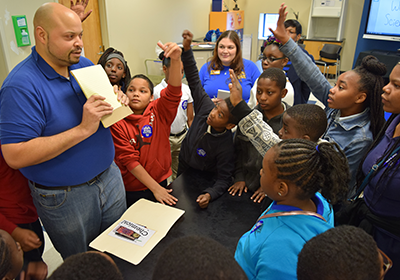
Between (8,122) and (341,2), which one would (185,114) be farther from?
(341,2)

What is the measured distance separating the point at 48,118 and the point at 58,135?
97 millimetres

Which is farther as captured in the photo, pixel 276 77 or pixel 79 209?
pixel 276 77

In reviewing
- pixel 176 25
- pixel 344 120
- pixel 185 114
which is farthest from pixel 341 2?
pixel 344 120

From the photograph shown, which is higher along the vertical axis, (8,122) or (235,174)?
(8,122)

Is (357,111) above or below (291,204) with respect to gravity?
above

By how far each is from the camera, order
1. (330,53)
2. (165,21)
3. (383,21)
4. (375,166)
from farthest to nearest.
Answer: (330,53) → (165,21) → (383,21) → (375,166)

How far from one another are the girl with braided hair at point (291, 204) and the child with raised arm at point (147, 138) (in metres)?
0.68

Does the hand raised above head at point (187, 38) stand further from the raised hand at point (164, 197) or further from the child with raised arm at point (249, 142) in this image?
the raised hand at point (164, 197)

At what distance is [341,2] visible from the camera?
6.64m

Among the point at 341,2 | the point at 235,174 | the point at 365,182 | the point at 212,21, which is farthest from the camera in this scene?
the point at 212,21

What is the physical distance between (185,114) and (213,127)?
3.10 feet

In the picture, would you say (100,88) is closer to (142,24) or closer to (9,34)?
(9,34)

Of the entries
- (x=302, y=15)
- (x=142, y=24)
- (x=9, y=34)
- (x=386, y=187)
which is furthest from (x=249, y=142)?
(x=302, y=15)

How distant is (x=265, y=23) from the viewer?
782 cm
